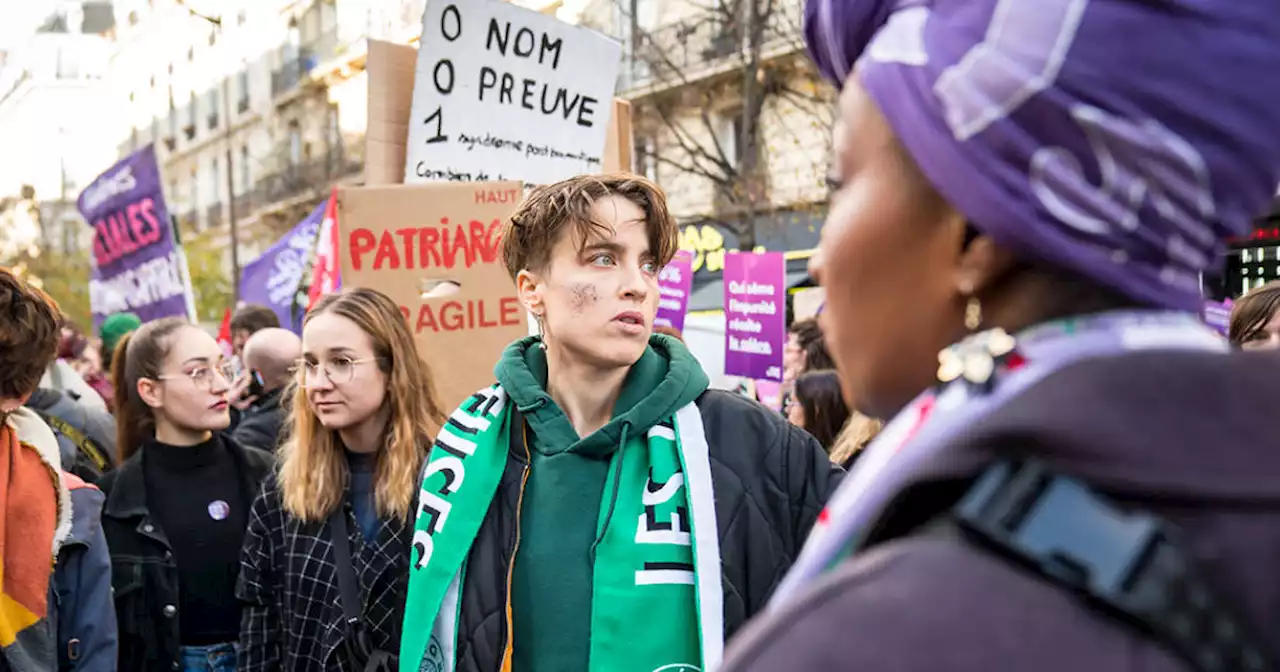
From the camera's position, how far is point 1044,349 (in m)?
0.78

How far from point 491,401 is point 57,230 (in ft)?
173

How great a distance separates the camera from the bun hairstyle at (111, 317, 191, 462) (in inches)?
167

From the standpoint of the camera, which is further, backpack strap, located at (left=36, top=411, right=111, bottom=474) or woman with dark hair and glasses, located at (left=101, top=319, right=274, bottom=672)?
backpack strap, located at (left=36, top=411, right=111, bottom=474)

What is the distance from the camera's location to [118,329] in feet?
22.1

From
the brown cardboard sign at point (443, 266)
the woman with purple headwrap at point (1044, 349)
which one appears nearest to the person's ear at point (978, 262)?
the woman with purple headwrap at point (1044, 349)

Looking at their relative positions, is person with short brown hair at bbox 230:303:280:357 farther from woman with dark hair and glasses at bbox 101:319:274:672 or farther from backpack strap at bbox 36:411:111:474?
woman with dark hair and glasses at bbox 101:319:274:672

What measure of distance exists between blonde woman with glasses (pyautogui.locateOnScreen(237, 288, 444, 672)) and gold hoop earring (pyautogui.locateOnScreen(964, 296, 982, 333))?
238 cm

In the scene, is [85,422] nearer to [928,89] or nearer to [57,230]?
[928,89]

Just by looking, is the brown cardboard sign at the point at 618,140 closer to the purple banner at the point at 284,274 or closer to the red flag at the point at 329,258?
the red flag at the point at 329,258

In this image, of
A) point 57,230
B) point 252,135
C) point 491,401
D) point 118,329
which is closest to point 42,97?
point 57,230

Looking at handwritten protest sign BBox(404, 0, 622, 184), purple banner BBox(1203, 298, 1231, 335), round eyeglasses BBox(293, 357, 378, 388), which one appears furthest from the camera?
purple banner BBox(1203, 298, 1231, 335)

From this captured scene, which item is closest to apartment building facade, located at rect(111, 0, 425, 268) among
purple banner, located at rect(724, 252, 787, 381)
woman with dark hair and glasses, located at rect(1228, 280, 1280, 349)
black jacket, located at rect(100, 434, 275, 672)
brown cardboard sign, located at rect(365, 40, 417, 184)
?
purple banner, located at rect(724, 252, 787, 381)

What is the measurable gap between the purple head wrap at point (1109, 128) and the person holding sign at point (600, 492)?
1.52 m

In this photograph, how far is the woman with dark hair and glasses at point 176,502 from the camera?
3.70m
